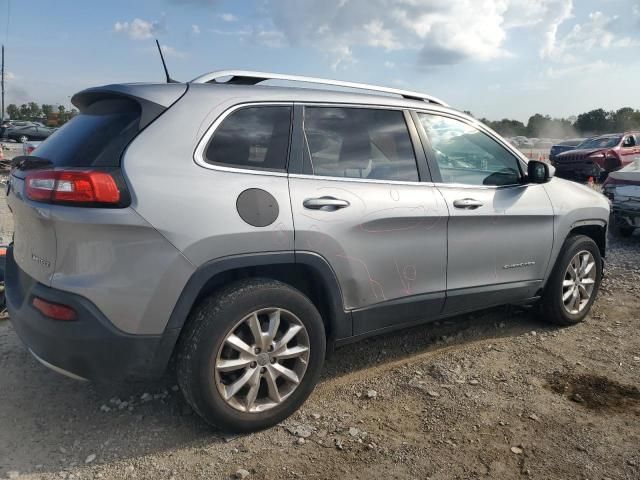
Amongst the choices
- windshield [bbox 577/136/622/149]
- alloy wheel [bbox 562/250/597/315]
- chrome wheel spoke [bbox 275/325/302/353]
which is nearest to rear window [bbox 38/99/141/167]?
chrome wheel spoke [bbox 275/325/302/353]

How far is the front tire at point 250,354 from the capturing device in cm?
260

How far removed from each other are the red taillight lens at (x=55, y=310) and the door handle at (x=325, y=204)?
125 centimetres

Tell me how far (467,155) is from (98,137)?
7.99 ft

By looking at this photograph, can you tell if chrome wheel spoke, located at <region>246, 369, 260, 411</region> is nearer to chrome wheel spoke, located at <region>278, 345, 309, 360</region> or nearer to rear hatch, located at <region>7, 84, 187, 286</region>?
chrome wheel spoke, located at <region>278, 345, 309, 360</region>

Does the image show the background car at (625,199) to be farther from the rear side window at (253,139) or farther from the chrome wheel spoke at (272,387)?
the chrome wheel spoke at (272,387)

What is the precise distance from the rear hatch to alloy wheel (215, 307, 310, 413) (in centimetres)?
89

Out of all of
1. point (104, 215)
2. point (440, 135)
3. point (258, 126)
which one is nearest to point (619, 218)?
point (440, 135)

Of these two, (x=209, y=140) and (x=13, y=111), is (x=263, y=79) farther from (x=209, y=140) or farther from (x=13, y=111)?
(x=13, y=111)

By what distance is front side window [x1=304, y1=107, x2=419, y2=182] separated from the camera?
3.05 m

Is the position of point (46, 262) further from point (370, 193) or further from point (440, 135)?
point (440, 135)

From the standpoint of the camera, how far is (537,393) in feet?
11.0

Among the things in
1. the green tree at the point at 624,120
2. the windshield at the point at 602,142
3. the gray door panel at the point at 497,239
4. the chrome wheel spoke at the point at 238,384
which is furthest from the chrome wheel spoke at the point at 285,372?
the green tree at the point at 624,120

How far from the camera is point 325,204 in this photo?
290 cm

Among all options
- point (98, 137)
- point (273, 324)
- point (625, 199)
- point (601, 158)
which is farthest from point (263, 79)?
point (601, 158)
